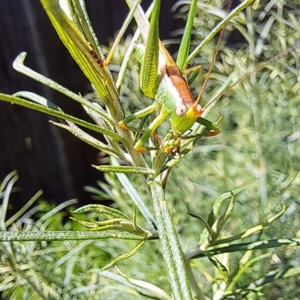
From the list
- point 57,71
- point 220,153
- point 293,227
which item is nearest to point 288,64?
point 220,153

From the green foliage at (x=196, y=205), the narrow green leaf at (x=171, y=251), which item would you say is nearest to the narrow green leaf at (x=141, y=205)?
the green foliage at (x=196, y=205)

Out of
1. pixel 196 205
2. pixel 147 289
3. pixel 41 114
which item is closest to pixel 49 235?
pixel 147 289

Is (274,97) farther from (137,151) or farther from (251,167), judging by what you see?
(137,151)

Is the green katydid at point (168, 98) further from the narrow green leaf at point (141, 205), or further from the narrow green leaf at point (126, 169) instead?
the narrow green leaf at point (141, 205)

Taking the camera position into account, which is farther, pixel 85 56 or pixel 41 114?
pixel 41 114

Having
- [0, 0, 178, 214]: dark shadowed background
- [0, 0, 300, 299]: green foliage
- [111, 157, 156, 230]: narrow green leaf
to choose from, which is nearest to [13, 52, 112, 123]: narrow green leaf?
[0, 0, 300, 299]: green foliage

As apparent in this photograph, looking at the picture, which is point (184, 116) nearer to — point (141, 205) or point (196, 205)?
point (141, 205)
